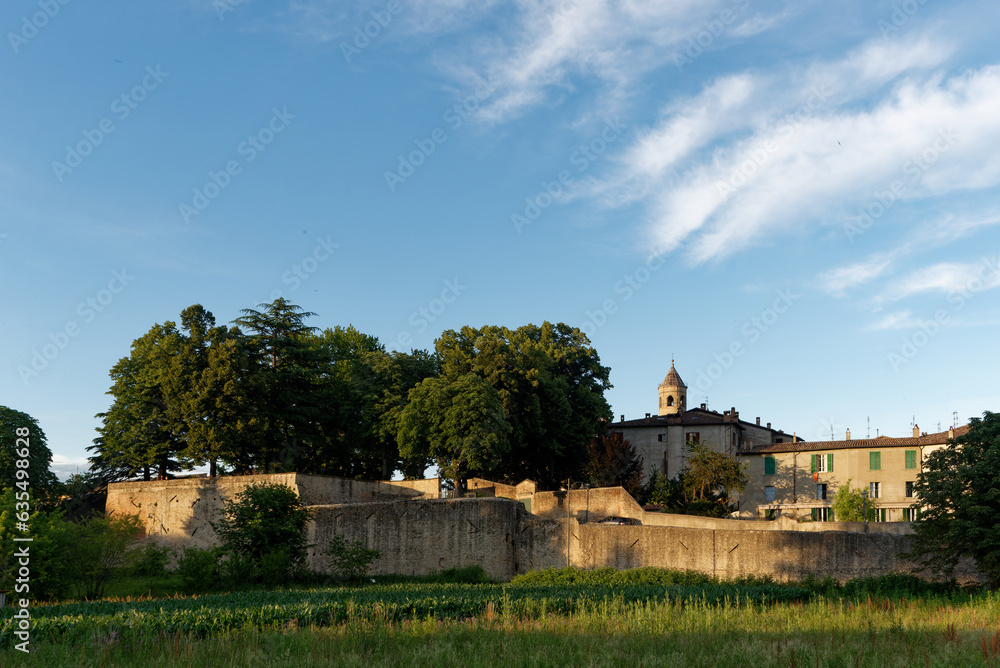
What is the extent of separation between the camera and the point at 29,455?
5109 centimetres

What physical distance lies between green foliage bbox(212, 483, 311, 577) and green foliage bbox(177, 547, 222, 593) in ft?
4.70

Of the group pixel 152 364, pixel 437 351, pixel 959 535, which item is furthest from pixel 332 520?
Result: pixel 959 535

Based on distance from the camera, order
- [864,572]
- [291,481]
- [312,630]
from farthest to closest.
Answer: [291,481], [864,572], [312,630]

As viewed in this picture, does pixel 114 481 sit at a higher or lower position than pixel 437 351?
lower

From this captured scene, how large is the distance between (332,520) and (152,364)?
59.6 feet

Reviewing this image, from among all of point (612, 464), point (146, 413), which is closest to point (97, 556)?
point (146, 413)

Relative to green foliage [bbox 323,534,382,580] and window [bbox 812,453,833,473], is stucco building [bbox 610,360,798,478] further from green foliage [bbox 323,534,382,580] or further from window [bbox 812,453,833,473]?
green foliage [bbox 323,534,382,580]

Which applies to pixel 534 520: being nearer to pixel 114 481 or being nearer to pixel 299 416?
pixel 299 416

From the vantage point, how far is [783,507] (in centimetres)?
5472

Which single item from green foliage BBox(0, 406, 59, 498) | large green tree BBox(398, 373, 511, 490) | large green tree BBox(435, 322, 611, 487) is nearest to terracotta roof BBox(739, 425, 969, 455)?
large green tree BBox(435, 322, 611, 487)

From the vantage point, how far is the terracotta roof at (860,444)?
171ft

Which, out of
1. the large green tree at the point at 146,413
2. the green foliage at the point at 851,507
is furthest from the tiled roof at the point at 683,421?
the large green tree at the point at 146,413

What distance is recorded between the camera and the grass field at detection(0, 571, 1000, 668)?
13578mm

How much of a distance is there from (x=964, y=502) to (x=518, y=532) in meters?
20.8
